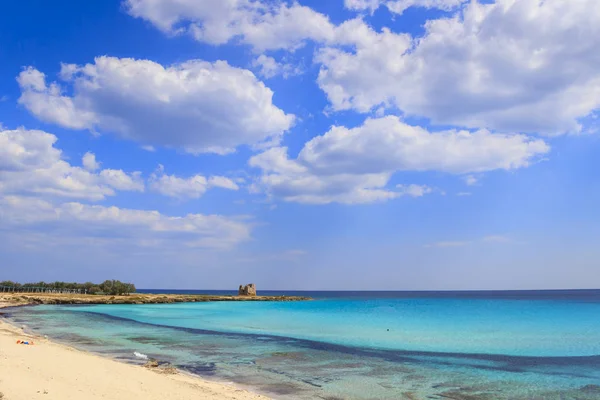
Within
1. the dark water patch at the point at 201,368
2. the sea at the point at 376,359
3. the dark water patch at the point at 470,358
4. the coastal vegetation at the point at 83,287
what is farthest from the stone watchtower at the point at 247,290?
the dark water patch at the point at 201,368

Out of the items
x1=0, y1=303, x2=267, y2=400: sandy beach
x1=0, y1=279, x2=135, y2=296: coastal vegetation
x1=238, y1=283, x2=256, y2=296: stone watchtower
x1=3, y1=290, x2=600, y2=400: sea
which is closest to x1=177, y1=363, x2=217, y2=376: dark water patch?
x1=3, y1=290, x2=600, y2=400: sea

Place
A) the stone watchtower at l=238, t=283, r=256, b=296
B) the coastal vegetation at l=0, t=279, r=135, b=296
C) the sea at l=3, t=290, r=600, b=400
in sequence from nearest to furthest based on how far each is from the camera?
the sea at l=3, t=290, r=600, b=400 < the coastal vegetation at l=0, t=279, r=135, b=296 < the stone watchtower at l=238, t=283, r=256, b=296

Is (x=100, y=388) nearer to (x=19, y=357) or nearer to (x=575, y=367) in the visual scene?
Result: (x=19, y=357)

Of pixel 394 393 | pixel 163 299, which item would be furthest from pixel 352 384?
pixel 163 299

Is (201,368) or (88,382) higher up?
(88,382)

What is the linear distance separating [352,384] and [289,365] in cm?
415

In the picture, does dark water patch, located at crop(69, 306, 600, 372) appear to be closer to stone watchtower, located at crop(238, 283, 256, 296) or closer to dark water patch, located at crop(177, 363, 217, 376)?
dark water patch, located at crop(177, 363, 217, 376)

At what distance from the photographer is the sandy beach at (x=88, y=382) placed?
10.4m

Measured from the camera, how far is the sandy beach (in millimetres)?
10352

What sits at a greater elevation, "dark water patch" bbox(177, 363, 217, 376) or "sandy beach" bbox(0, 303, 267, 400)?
"sandy beach" bbox(0, 303, 267, 400)

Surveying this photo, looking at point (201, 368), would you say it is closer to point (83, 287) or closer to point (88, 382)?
point (88, 382)

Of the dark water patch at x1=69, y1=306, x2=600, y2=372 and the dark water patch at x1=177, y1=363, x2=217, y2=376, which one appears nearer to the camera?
the dark water patch at x1=177, y1=363, x2=217, y2=376

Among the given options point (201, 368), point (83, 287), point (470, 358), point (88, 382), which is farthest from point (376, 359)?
point (83, 287)

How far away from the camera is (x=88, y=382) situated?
11.9 m
